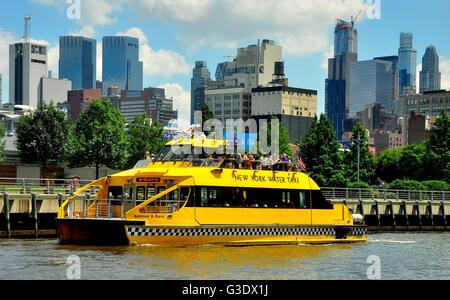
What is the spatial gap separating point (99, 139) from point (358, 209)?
33.4 m

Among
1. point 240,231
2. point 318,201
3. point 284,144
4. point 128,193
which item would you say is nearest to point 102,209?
point 128,193

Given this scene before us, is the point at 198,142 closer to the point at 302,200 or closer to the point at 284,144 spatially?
the point at 302,200

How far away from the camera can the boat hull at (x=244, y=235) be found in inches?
1502

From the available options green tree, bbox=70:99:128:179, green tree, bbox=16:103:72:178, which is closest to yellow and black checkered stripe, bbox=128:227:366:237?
green tree, bbox=70:99:128:179

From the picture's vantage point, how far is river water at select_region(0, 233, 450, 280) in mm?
30203

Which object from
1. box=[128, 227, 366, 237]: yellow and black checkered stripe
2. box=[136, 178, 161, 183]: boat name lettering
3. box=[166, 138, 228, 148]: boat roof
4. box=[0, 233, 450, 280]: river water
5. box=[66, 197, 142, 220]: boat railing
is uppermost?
box=[166, 138, 228, 148]: boat roof

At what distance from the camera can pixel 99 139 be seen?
294ft

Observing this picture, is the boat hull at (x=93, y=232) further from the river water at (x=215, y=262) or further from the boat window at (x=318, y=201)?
the boat window at (x=318, y=201)

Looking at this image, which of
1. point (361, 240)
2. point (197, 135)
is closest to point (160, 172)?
point (197, 135)

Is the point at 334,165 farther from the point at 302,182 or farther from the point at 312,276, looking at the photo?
the point at 312,276

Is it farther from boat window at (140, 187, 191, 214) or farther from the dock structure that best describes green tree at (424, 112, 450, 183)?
boat window at (140, 187, 191, 214)

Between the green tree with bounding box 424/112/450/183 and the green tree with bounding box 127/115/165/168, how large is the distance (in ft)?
97.6

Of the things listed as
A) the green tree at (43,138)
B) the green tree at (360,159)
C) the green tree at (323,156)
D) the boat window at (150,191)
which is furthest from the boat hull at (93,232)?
the green tree at (360,159)

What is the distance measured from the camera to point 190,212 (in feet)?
130
